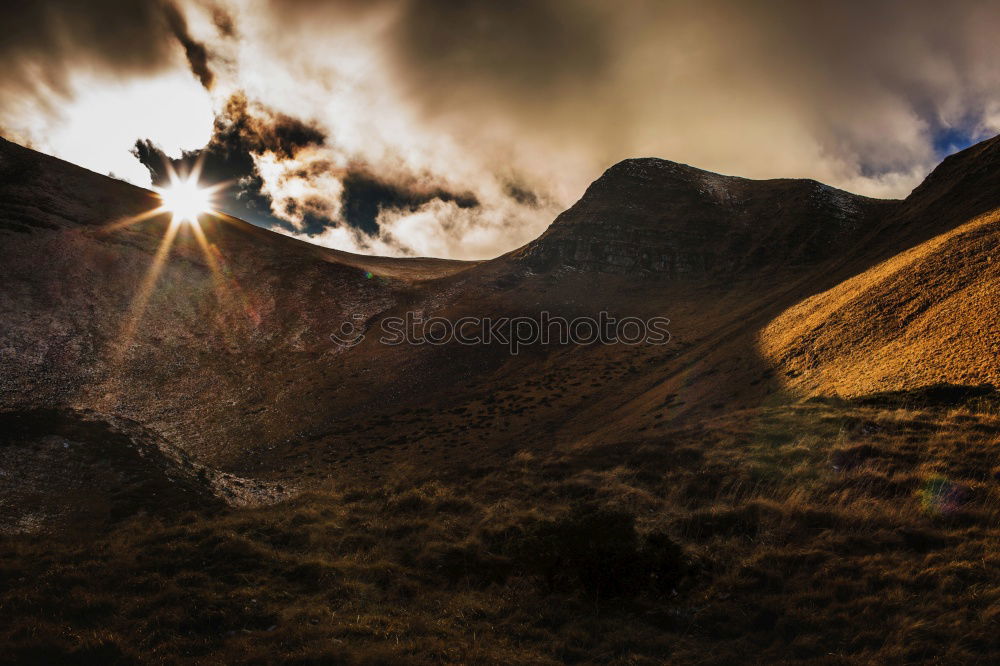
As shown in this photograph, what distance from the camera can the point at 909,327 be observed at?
21578 mm

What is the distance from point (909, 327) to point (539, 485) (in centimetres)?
1938

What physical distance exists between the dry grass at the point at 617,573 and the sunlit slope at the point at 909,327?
9.28 ft

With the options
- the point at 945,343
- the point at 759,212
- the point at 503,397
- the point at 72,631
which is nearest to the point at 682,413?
the point at 945,343

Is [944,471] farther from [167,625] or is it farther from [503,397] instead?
[503,397]

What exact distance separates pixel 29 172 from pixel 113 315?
1508 inches

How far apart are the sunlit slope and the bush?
1240cm

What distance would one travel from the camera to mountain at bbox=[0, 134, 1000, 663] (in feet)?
33.9

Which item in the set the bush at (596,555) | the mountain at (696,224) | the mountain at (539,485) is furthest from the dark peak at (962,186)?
the bush at (596,555)

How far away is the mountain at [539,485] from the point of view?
10320 millimetres

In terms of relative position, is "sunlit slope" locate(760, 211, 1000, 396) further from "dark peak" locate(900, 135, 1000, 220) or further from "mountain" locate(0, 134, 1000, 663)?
"dark peak" locate(900, 135, 1000, 220)

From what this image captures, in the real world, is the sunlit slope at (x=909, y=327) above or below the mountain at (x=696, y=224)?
below

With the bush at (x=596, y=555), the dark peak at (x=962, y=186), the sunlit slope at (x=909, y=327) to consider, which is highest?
the dark peak at (x=962, y=186)

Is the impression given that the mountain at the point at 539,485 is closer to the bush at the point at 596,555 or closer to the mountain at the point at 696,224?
the bush at the point at 596,555

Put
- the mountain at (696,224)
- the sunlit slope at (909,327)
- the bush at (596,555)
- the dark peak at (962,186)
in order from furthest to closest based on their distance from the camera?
the mountain at (696,224) → the dark peak at (962,186) → the sunlit slope at (909,327) → the bush at (596,555)
